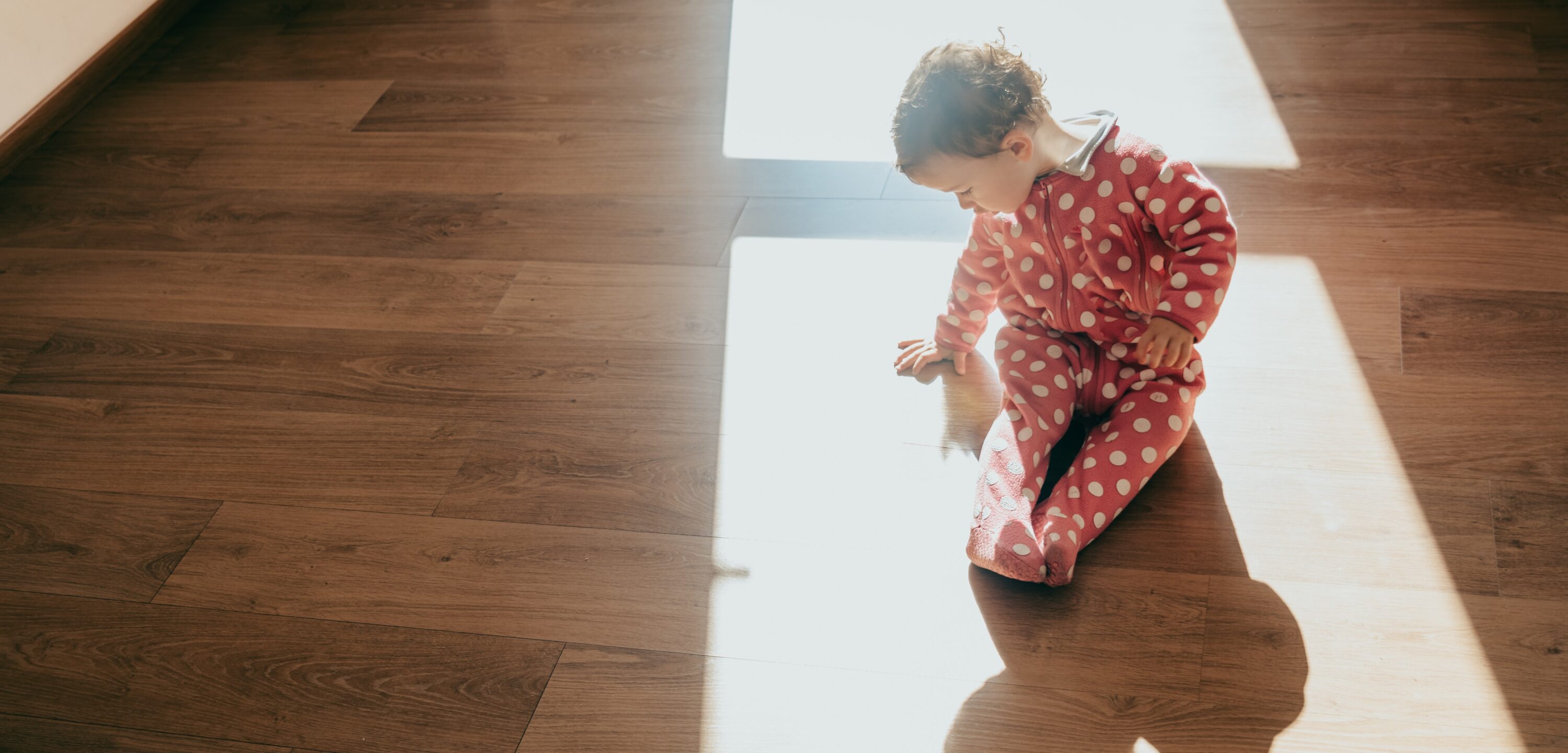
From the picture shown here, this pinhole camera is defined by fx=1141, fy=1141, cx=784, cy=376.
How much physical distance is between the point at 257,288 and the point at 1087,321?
1249mm

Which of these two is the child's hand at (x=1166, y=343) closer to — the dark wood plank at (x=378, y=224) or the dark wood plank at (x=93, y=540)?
the dark wood plank at (x=378, y=224)

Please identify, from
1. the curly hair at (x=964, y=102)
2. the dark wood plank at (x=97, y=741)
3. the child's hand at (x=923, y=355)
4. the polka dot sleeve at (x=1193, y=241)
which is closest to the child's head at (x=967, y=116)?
the curly hair at (x=964, y=102)

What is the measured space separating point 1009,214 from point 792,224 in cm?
52

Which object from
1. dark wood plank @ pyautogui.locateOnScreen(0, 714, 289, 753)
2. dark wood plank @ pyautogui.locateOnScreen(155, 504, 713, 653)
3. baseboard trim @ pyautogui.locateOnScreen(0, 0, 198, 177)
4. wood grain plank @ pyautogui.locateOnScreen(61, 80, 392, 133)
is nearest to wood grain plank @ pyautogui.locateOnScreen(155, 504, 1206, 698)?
dark wood plank @ pyautogui.locateOnScreen(155, 504, 713, 653)

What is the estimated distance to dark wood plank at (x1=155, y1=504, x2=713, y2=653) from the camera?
121 cm

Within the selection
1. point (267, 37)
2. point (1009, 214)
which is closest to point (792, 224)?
point (1009, 214)

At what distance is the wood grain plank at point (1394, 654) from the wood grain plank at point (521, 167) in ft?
2.87

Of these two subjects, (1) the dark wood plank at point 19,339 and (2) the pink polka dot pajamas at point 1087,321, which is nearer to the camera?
(2) the pink polka dot pajamas at point 1087,321

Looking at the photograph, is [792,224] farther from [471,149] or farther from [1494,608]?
[1494,608]

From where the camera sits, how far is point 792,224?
169 centimetres

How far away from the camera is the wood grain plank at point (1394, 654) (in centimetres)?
100

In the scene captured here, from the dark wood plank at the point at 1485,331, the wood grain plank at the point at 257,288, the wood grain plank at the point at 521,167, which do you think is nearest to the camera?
the dark wood plank at the point at 1485,331

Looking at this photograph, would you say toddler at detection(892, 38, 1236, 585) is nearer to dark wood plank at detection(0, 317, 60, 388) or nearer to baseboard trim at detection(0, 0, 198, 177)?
dark wood plank at detection(0, 317, 60, 388)

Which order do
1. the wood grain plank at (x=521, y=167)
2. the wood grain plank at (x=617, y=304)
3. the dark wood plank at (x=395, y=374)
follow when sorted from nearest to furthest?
1. the dark wood plank at (x=395, y=374)
2. the wood grain plank at (x=617, y=304)
3. the wood grain plank at (x=521, y=167)
